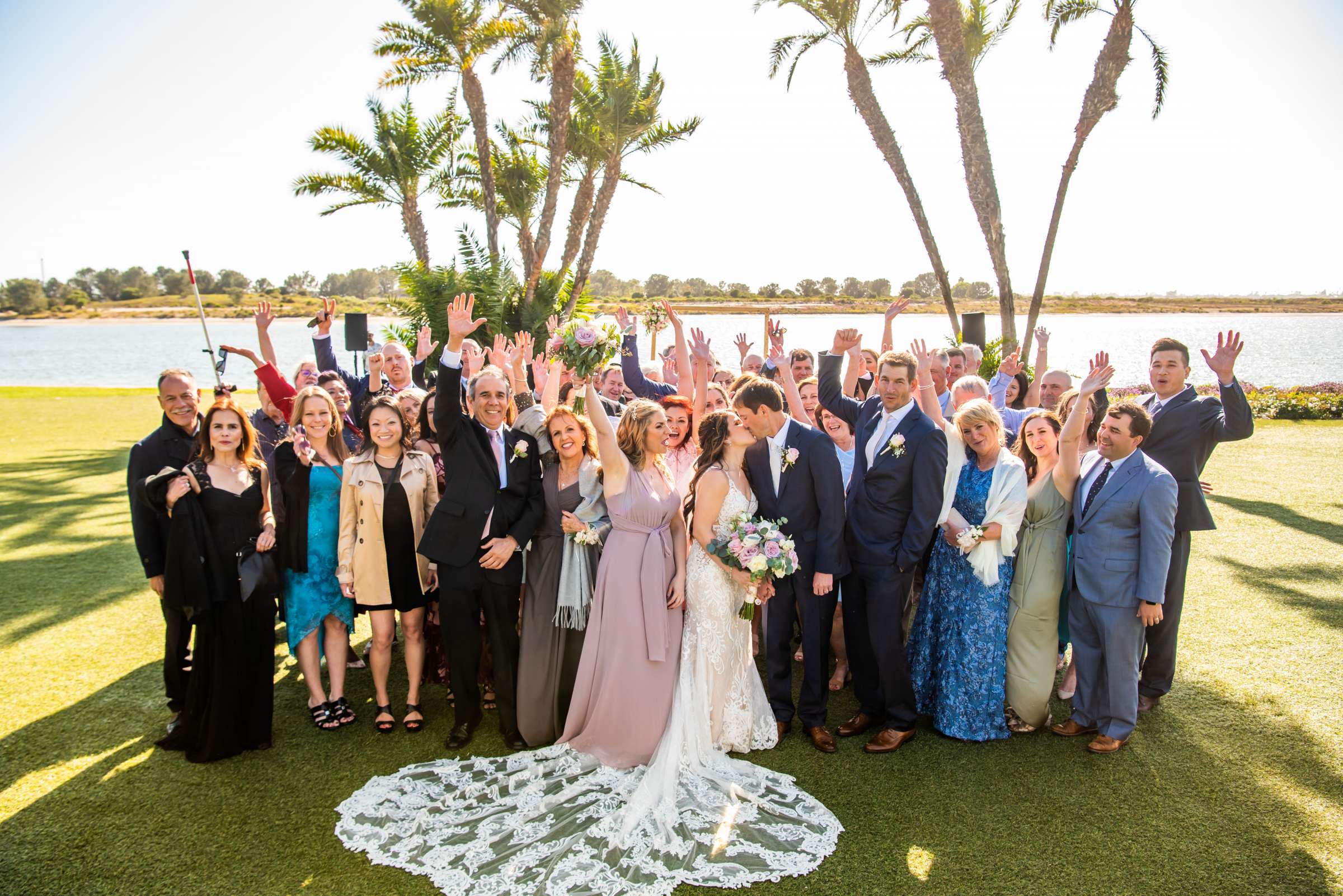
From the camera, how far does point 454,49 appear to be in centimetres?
1908

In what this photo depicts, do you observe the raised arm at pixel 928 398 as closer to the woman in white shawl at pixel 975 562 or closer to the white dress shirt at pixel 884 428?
the woman in white shawl at pixel 975 562

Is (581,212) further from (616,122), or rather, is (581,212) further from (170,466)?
(170,466)

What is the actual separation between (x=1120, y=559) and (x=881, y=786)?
2.06 m

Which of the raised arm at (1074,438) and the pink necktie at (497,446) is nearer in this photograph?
the raised arm at (1074,438)

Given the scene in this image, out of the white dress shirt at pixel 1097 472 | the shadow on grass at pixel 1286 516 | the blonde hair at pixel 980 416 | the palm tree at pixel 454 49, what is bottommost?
the shadow on grass at pixel 1286 516

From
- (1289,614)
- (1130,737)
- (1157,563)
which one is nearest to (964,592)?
(1157,563)

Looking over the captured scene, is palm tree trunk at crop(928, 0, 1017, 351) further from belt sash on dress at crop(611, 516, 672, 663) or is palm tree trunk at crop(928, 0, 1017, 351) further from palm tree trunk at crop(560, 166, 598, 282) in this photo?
belt sash on dress at crop(611, 516, 672, 663)

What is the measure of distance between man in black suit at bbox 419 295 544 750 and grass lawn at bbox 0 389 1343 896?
428 mm

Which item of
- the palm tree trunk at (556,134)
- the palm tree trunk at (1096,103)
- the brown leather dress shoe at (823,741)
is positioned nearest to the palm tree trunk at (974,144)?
the palm tree trunk at (1096,103)

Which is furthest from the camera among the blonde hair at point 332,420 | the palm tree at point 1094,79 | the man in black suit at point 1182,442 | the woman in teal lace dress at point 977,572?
the palm tree at point 1094,79

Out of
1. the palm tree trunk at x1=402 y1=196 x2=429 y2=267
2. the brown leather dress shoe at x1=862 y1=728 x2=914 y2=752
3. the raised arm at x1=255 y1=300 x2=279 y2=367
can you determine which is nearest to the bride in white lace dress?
the brown leather dress shoe at x1=862 y1=728 x2=914 y2=752

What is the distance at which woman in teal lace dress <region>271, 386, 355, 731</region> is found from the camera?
5.12 metres

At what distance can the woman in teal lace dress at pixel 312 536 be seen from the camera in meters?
5.12

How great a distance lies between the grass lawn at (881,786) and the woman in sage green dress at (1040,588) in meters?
0.31
